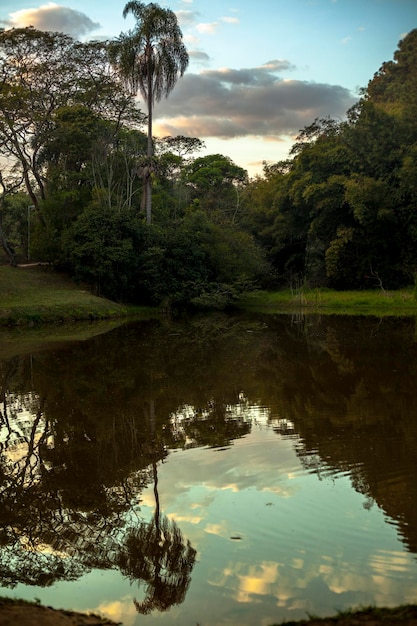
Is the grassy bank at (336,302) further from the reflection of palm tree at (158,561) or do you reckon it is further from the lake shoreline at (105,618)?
the lake shoreline at (105,618)

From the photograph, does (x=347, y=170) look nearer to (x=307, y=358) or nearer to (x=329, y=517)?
(x=307, y=358)

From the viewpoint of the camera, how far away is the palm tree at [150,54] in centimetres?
3206

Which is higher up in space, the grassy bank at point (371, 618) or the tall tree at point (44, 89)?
the tall tree at point (44, 89)

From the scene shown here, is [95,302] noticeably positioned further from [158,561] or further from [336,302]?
[158,561]

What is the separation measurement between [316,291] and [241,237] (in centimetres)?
589

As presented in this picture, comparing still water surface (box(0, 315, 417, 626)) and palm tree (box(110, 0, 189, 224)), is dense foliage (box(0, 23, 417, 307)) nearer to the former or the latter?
palm tree (box(110, 0, 189, 224))

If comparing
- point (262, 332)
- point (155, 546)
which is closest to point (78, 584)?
point (155, 546)

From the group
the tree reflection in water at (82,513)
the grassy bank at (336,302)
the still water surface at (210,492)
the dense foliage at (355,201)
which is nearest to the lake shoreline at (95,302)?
the grassy bank at (336,302)

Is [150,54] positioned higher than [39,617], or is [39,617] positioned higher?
[150,54]

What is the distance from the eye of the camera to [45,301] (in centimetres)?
2723

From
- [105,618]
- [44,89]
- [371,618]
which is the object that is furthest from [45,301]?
[371,618]

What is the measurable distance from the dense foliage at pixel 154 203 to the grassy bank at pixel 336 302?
1591 mm

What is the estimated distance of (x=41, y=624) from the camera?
3.45m

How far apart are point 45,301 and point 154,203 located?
16.2 m
